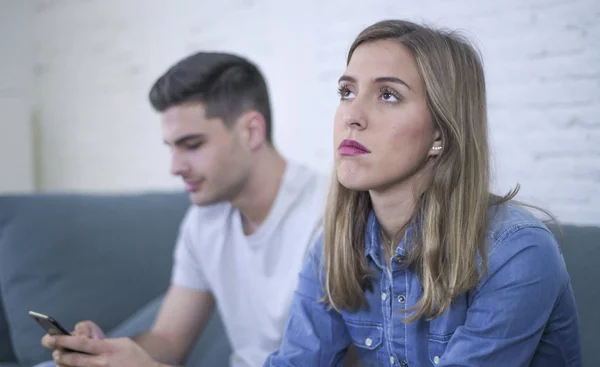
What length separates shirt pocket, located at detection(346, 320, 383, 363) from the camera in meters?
1.23

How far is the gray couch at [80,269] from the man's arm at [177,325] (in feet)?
0.42

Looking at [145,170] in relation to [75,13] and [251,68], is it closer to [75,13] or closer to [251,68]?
[75,13]

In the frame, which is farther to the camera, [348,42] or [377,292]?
[348,42]

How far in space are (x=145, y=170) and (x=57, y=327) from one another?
172 centimetres

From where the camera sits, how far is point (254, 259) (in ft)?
5.48

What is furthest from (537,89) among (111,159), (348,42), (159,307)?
(111,159)

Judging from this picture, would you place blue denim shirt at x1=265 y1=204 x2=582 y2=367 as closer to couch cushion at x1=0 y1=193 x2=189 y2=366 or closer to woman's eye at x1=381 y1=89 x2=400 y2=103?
woman's eye at x1=381 y1=89 x2=400 y2=103

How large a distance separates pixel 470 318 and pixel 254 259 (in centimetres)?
69

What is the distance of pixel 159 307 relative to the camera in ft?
6.33

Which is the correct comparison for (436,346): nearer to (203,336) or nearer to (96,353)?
(96,353)

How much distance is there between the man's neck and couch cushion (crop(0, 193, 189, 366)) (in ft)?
1.53

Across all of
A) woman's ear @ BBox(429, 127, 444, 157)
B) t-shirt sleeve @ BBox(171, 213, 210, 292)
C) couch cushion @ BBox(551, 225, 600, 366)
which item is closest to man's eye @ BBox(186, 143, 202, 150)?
t-shirt sleeve @ BBox(171, 213, 210, 292)

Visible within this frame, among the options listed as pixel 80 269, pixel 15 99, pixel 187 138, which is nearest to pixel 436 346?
pixel 187 138

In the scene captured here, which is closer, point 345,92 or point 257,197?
point 345,92
